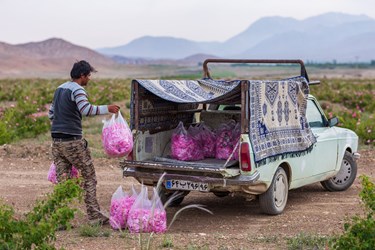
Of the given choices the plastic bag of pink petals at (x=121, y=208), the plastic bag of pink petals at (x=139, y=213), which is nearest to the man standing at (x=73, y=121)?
the plastic bag of pink petals at (x=121, y=208)

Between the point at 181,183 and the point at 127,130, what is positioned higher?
the point at 127,130

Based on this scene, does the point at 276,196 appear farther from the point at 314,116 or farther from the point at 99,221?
the point at 99,221

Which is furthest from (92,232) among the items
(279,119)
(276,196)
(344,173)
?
(344,173)

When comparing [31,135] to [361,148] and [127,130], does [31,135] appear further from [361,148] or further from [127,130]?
[127,130]

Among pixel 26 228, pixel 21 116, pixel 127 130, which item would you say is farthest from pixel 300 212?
pixel 21 116

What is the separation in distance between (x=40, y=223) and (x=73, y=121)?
2821 millimetres

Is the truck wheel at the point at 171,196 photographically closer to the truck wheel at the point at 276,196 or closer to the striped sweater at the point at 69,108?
the truck wheel at the point at 276,196

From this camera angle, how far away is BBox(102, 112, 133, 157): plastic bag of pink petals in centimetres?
884

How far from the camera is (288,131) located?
389 inches

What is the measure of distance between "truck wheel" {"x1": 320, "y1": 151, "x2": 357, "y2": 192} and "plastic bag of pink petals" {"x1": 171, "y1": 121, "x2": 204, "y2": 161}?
278cm

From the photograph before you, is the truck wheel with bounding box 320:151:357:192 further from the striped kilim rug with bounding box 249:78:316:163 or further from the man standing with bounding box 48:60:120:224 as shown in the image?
the man standing with bounding box 48:60:120:224

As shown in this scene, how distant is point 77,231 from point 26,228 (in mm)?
2269

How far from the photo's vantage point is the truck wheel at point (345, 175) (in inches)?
466

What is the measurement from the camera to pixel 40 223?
241 inches
